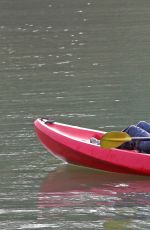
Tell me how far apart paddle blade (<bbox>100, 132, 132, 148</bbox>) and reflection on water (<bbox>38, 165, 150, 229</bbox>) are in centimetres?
54

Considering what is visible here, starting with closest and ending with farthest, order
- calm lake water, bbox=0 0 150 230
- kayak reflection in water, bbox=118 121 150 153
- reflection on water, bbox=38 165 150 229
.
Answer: reflection on water, bbox=38 165 150 229 → calm lake water, bbox=0 0 150 230 → kayak reflection in water, bbox=118 121 150 153

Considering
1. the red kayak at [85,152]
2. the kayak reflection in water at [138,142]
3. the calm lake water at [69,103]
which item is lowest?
the calm lake water at [69,103]

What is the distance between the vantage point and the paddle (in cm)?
1388

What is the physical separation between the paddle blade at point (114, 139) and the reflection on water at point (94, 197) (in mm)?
544

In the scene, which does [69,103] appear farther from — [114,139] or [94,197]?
[94,197]

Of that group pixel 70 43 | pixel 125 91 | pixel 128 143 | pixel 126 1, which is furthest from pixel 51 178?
pixel 126 1

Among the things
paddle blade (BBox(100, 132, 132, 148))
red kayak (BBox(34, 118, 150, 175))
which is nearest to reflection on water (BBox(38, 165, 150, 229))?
red kayak (BBox(34, 118, 150, 175))

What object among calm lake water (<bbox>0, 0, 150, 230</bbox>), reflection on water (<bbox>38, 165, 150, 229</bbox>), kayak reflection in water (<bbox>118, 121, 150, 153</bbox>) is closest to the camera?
reflection on water (<bbox>38, 165, 150, 229</bbox>)

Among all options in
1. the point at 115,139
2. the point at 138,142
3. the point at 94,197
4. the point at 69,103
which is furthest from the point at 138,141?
the point at 69,103

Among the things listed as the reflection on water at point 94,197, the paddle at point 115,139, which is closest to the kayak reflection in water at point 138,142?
the paddle at point 115,139

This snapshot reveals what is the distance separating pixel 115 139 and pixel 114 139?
0.05ft

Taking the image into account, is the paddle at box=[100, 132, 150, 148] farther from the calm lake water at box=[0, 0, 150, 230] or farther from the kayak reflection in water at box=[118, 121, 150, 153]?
the calm lake water at box=[0, 0, 150, 230]

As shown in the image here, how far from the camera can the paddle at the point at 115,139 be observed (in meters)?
13.9

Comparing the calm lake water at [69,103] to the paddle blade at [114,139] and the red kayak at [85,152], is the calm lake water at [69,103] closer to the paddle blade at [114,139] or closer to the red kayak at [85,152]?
the red kayak at [85,152]
